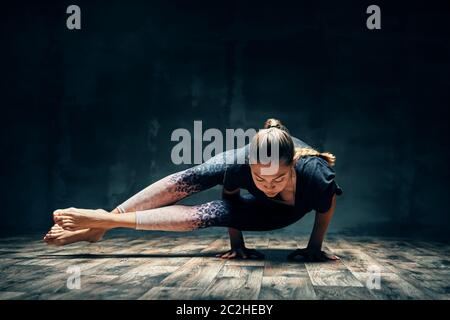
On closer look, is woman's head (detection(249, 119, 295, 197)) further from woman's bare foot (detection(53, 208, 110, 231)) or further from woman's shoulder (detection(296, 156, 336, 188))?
woman's bare foot (detection(53, 208, 110, 231))

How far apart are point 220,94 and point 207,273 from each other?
2741mm

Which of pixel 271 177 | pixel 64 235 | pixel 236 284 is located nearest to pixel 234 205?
pixel 271 177

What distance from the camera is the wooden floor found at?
161 cm

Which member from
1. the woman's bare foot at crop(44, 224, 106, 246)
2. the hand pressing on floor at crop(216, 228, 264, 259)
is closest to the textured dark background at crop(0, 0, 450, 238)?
the hand pressing on floor at crop(216, 228, 264, 259)

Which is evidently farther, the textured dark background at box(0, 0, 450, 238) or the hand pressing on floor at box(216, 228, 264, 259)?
the textured dark background at box(0, 0, 450, 238)

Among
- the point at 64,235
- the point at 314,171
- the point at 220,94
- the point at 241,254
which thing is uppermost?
the point at 220,94

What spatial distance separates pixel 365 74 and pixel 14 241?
11.0ft

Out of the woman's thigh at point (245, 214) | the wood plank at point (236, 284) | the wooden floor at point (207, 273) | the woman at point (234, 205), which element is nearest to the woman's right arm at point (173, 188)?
the woman at point (234, 205)

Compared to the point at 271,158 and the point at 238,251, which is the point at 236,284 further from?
the point at 238,251

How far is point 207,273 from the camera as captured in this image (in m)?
2.01

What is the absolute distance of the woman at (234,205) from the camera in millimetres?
2268

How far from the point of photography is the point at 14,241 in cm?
341

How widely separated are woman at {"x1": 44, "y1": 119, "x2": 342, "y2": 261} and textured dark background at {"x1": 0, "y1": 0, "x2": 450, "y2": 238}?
195 centimetres
